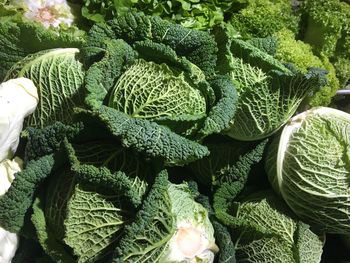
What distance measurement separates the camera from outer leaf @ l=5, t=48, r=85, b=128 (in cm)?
181

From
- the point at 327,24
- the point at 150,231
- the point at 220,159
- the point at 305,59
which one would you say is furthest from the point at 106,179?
the point at 327,24

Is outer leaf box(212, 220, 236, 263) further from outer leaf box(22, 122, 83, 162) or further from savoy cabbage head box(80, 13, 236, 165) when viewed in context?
outer leaf box(22, 122, 83, 162)

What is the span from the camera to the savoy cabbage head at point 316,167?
1.72 metres

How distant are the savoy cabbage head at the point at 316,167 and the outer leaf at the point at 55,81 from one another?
0.85 metres

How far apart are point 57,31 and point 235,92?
0.93 meters

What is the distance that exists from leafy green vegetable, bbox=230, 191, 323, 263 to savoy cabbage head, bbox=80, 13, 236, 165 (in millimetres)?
392

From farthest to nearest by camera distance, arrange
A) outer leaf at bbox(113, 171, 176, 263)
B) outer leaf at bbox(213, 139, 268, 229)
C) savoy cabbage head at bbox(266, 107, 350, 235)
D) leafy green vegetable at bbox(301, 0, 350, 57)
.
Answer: leafy green vegetable at bbox(301, 0, 350, 57) → outer leaf at bbox(213, 139, 268, 229) → savoy cabbage head at bbox(266, 107, 350, 235) → outer leaf at bbox(113, 171, 176, 263)

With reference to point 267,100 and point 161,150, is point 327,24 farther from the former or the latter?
point 161,150

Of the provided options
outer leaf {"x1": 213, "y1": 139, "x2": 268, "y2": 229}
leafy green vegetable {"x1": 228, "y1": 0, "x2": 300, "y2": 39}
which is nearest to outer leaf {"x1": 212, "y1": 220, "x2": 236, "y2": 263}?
outer leaf {"x1": 213, "y1": 139, "x2": 268, "y2": 229}

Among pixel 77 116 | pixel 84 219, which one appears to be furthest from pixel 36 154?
pixel 84 219

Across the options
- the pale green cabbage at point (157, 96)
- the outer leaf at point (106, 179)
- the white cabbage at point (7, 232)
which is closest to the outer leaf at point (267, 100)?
the pale green cabbage at point (157, 96)

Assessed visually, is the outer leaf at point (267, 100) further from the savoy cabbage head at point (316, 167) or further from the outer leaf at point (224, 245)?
the outer leaf at point (224, 245)

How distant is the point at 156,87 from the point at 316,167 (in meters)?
0.68

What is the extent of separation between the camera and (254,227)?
1740 millimetres
